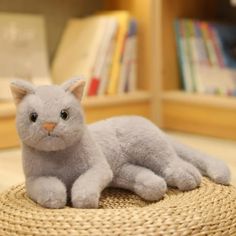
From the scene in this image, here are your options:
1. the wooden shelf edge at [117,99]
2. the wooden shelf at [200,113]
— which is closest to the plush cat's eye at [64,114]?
the wooden shelf edge at [117,99]

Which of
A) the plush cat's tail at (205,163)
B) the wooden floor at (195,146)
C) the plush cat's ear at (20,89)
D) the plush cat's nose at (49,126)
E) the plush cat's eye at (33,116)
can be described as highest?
the plush cat's ear at (20,89)

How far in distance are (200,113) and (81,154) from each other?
1.03m

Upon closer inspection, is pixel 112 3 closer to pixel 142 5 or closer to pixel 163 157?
pixel 142 5

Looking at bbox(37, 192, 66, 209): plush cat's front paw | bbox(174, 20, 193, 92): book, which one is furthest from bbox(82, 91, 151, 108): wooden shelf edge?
bbox(37, 192, 66, 209): plush cat's front paw

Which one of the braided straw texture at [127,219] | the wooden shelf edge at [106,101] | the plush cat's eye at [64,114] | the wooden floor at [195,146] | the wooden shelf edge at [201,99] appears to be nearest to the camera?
the braided straw texture at [127,219]

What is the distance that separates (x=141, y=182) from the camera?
0.99 meters

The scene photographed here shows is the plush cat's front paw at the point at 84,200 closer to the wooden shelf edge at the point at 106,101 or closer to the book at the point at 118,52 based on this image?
the wooden shelf edge at the point at 106,101

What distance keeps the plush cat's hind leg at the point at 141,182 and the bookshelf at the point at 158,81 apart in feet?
2.68

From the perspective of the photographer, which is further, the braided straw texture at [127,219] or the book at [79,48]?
the book at [79,48]

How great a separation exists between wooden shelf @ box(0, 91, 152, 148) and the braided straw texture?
0.75m

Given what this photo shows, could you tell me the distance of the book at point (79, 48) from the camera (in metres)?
1.94

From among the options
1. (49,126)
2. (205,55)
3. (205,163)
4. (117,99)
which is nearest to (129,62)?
(117,99)

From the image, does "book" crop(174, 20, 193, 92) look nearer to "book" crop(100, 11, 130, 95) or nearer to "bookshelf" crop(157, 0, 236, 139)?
"bookshelf" crop(157, 0, 236, 139)

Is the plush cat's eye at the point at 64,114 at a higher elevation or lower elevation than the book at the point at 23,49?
higher
